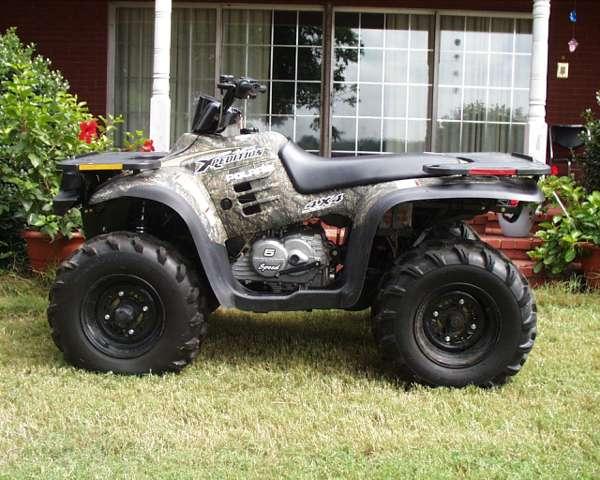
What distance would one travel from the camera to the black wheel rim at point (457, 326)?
13.1 feet

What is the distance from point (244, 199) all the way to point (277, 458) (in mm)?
1537

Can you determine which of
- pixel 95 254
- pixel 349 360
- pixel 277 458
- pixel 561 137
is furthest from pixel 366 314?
pixel 561 137

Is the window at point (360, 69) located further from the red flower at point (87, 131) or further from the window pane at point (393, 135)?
the red flower at point (87, 131)

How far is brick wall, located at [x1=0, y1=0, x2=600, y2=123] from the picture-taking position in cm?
998

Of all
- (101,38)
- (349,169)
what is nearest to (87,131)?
(349,169)

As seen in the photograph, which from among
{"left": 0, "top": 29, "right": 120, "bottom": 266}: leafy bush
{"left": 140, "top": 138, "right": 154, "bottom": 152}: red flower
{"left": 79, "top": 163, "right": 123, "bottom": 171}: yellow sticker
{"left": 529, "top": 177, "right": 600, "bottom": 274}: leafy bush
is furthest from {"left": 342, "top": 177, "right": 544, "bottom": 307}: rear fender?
{"left": 140, "top": 138, "right": 154, "bottom": 152}: red flower

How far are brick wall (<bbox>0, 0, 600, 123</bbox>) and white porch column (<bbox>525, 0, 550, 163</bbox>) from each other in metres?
2.42

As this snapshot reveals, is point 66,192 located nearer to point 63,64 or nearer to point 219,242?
point 219,242

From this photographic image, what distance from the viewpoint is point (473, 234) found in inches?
182

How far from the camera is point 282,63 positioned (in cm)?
1022

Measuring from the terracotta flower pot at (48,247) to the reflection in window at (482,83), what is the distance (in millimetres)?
5587

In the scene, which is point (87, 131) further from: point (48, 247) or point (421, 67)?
point (421, 67)

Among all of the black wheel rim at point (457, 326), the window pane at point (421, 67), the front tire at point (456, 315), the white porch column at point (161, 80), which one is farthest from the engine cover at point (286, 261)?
the window pane at point (421, 67)

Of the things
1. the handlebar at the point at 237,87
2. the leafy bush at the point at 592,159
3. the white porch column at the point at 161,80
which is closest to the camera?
the handlebar at the point at 237,87
